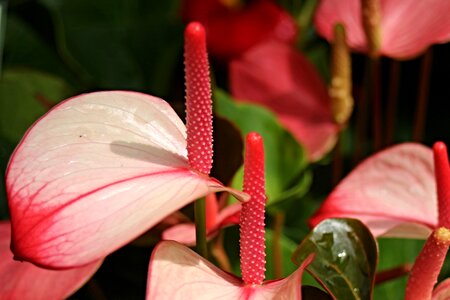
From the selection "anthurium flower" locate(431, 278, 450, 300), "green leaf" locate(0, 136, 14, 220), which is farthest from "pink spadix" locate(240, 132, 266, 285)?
"green leaf" locate(0, 136, 14, 220)

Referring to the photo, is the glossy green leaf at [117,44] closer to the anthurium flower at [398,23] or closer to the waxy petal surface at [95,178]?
the anthurium flower at [398,23]

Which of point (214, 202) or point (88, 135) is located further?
point (214, 202)

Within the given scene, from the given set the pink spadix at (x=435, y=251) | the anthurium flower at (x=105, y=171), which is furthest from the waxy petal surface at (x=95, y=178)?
the pink spadix at (x=435, y=251)

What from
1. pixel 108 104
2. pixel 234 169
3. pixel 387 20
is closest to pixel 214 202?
pixel 234 169

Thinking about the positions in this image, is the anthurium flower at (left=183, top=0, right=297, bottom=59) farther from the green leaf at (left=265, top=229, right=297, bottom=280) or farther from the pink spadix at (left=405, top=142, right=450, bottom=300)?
the pink spadix at (left=405, top=142, right=450, bottom=300)

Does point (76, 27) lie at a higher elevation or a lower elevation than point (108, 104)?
lower

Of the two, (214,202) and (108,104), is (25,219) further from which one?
(214,202)

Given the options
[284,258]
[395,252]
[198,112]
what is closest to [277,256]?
[284,258]
